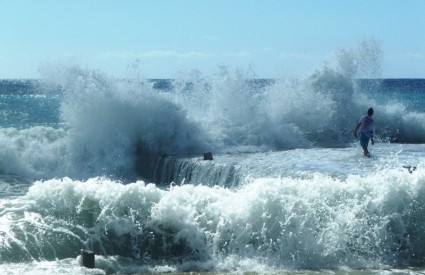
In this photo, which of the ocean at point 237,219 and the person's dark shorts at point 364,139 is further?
the person's dark shorts at point 364,139

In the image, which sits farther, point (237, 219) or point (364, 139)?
point (364, 139)

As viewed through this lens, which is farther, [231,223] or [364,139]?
[364,139]

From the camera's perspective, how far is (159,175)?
20219 mm

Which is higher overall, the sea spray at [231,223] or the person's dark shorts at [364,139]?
the person's dark shorts at [364,139]

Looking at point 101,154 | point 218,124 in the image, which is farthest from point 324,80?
point 101,154

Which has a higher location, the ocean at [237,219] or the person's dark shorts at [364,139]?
the person's dark shorts at [364,139]

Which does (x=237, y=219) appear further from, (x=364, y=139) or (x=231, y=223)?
(x=364, y=139)

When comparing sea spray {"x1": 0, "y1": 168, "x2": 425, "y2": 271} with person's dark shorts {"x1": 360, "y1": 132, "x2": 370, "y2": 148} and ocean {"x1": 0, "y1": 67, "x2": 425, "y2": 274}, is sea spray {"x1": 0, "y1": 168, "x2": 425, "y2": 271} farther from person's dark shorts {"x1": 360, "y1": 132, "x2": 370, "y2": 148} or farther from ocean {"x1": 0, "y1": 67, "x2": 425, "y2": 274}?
person's dark shorts {"x1": 360, "y1": 132, "x2": 370, "y2": 148}

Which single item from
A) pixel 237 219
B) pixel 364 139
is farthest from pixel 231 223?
pixel 364 139

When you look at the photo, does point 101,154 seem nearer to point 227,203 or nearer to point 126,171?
point 126,171

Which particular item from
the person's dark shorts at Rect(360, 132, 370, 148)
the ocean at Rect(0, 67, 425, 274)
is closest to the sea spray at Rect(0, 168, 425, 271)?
the ocean at Rect(0, 67, 425, 274)

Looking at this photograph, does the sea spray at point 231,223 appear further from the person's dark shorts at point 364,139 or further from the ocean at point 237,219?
the person's dark shorts at point 364,139

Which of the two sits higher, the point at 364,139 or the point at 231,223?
the point at 364,139

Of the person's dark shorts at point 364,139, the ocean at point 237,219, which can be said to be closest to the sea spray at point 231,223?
the ocean at point 237,219
